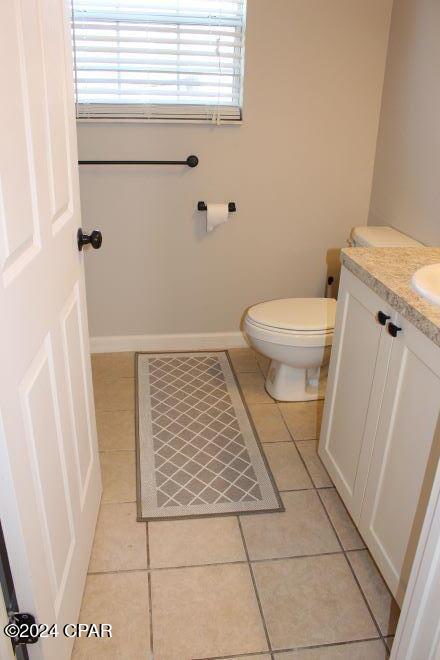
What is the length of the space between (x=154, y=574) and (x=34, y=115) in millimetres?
1311

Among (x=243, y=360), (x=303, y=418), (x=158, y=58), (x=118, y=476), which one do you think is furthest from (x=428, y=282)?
(x=158, y=58)

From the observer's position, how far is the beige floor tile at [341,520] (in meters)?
1.79

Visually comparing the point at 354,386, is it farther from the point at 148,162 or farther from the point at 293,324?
the point at 148,162

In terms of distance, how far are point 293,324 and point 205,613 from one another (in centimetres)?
120

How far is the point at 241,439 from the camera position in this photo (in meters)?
2.29

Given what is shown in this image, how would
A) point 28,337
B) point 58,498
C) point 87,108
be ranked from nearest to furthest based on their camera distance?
point 28,337
point 58,498
point 87,108

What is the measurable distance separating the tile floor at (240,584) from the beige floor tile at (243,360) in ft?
2.55

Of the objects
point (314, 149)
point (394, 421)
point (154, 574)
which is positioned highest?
point (314, 149)

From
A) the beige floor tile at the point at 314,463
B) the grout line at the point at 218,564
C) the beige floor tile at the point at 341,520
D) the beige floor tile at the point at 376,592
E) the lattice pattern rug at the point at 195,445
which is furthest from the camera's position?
the beige floor tile at the point at 314,463

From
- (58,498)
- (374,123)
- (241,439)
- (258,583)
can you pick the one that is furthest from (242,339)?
(58,498)

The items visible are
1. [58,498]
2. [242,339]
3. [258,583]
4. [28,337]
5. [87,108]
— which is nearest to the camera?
[28,337]

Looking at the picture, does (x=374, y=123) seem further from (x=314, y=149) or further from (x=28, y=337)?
(x=28, y=337)

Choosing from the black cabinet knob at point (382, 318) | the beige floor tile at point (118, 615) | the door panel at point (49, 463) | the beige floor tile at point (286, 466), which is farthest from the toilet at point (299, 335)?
the door panel at point (49, 463)

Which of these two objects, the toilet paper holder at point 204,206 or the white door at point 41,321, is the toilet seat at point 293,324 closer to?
the toilet paper holder at point 204,206
